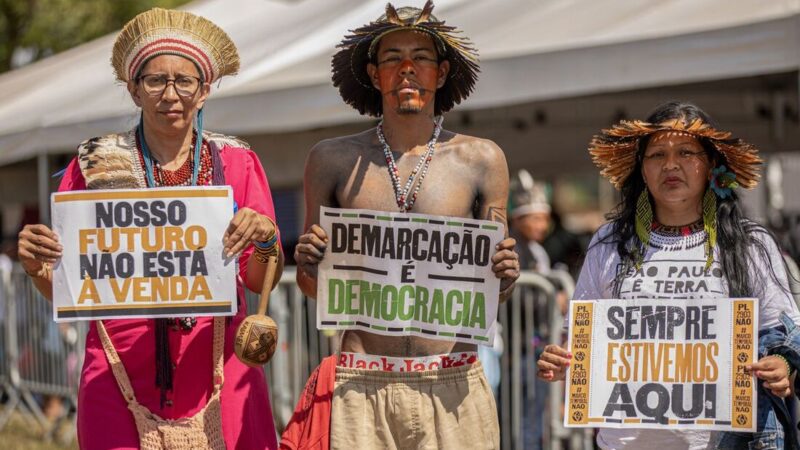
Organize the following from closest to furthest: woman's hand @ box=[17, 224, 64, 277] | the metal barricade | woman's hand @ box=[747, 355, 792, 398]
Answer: woman's hand @ box=[747, 355, 792, 398], woman's hand @ box=[17, 224, 64, 277], the metal barricade

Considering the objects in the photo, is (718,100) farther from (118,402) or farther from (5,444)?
(118,402)

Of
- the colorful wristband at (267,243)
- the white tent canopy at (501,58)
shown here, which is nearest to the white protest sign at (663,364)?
the colorful wristband at (267,243)

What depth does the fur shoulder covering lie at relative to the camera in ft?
14.0

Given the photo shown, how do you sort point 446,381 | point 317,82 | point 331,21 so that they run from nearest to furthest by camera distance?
point 446,381, point 317,82, point 331,21

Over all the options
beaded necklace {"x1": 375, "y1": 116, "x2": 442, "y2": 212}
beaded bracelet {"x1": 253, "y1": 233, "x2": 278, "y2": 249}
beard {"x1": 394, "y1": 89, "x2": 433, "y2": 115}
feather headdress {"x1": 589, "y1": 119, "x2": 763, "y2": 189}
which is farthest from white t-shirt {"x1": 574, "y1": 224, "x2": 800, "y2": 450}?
beaded bracelet {"x1": 253, "y1": 233, "x2": 278, "y2": 249}

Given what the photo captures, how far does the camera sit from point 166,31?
4.26 m

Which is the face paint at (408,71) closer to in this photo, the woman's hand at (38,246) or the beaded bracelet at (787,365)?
the woman's hand at (38,246)

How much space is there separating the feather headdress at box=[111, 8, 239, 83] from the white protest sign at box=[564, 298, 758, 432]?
1460 mm

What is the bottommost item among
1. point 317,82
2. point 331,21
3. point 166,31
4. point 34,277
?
point 34,277

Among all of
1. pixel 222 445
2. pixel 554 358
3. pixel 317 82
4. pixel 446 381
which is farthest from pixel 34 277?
pixel 317 82

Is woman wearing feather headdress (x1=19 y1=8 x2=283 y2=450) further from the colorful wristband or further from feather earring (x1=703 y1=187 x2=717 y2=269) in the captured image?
feather earring (x1=703 y1=187 x2=717 y2=269)

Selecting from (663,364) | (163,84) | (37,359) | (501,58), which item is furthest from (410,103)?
(37,359)

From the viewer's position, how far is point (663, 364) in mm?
4164

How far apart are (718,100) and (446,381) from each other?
906 cm
